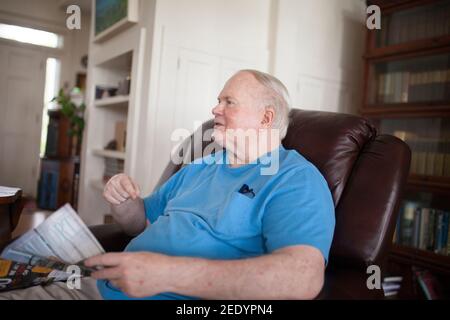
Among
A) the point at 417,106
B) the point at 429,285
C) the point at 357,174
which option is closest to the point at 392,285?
the point at 429,285

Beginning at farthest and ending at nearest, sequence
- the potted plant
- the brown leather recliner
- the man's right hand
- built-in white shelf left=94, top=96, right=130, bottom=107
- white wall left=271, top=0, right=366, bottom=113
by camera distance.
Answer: the potted plant
white wall left=271, top=0, right=366, bottom=113
built-in white shelf left=94, top=96, right=130, bottom=107
the man's right hand
the brown leather recliner

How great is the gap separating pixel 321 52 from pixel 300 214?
205 cm

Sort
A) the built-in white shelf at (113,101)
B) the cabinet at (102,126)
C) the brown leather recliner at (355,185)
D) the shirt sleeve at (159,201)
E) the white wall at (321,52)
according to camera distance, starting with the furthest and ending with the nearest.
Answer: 1. the cabinet at (102,126)
2. the white wall at (321,52)
3. the built-in white shelf at (113,101)
4. the shirt sleeve at (159,201)
5. the brown leather recliner at (355,185)

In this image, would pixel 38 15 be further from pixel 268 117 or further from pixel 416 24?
pixel 416 24

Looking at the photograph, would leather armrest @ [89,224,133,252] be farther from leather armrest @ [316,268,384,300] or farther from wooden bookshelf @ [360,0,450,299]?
wooden bookshelf @ [360,0,450,299]

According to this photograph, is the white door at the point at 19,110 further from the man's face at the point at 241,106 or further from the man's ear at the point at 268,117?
the man's ear at the point at 268,117

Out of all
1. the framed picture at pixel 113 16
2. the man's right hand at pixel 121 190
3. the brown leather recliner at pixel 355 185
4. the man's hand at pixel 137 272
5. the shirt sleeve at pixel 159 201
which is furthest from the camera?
the framed picture at pixel 113 16

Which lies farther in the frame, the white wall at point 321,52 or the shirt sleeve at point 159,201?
the white wall at point 321,52

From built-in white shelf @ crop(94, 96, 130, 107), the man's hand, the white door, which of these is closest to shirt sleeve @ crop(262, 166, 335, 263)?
the man's hand

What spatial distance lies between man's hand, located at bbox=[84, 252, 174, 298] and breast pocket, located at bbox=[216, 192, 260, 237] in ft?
0.72

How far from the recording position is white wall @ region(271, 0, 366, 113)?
A: 7.73ft

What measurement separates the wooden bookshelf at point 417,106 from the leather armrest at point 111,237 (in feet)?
5.02

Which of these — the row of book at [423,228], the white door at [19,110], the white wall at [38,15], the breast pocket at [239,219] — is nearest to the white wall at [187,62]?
the white wall at [38,15]

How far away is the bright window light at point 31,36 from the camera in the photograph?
48.8 inches
